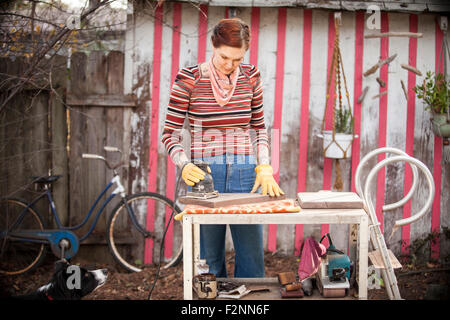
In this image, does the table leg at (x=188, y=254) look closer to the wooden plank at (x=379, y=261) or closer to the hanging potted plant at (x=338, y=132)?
the wooden plank at (x=379, y=261)

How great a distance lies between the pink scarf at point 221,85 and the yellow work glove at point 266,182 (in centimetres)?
45

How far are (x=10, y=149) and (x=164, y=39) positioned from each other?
1874mm

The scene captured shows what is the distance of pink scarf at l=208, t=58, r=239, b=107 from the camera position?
109 inches

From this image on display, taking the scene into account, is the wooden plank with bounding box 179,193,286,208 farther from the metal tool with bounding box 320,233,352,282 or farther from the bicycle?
the bicycle

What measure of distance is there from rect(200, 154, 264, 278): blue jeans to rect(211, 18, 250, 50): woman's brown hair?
666mm

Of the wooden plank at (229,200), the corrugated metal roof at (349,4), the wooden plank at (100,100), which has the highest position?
the corrugated metal roof at (349,4)

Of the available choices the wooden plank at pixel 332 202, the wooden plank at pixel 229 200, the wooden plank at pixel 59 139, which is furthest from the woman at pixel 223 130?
the wooden plank at pixel 59 139

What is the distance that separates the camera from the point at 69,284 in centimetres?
385

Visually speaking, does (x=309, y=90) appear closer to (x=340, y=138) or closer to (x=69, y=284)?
(x=340, y=138)

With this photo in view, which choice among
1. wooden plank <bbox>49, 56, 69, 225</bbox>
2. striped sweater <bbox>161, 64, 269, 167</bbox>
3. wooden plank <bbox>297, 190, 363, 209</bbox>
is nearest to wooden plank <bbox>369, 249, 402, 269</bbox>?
wooden plank <bbox>297, 190, 363, 209</bbox>

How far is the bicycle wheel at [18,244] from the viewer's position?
454 centimetres
